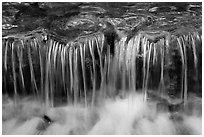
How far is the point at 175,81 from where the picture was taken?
89.3 inches

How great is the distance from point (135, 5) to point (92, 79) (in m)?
0.59

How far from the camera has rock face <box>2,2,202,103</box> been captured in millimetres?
2248

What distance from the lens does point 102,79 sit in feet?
7.51

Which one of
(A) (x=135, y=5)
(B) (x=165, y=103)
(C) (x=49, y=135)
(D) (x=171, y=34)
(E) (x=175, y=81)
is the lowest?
(C) (x=49, y=135)

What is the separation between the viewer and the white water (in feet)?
7.41

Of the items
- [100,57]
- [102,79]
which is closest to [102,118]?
[102,79]

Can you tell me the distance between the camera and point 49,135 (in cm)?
225

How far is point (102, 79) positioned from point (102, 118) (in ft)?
0.84

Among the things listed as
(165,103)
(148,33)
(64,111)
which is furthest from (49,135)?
(148,33)

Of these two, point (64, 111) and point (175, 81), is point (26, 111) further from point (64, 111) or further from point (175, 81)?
point (175, 81)

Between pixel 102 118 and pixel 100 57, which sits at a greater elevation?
pixel 100 57

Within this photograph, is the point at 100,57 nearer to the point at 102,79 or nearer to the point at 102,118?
the point at 102,79

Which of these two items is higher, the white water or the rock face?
the rock face

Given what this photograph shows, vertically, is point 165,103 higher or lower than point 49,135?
higher
